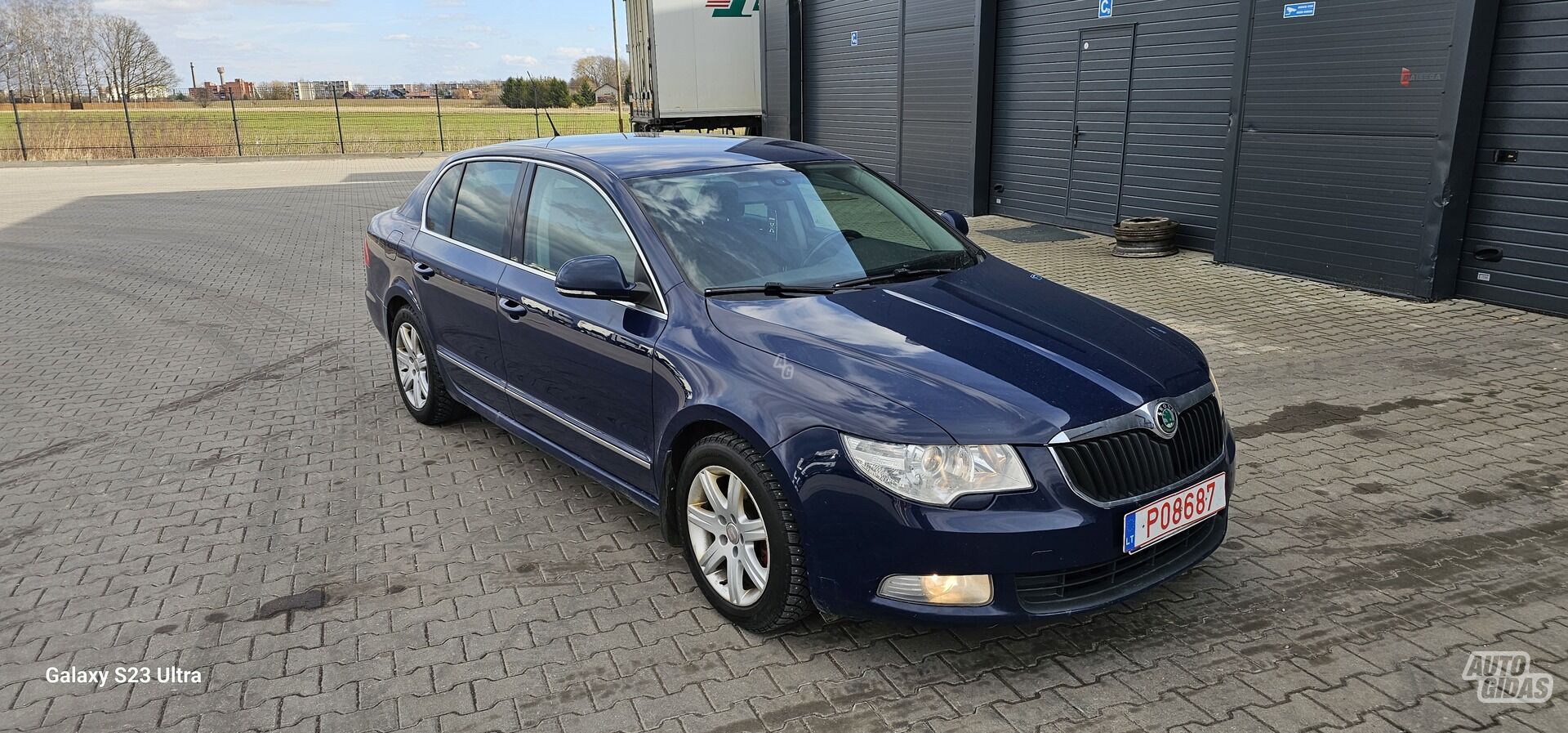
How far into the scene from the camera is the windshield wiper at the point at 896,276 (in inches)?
161

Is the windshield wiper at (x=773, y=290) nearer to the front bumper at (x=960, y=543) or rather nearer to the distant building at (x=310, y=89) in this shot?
the front bumper at (x=960, y=543)

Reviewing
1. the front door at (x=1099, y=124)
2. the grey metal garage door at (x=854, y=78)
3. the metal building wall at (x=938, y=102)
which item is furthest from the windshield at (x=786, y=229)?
the grey metal garage door at (x=854, y=78)

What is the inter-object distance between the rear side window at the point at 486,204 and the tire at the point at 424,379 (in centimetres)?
71

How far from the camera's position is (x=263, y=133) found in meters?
40.6

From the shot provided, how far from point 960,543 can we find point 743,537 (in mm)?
817

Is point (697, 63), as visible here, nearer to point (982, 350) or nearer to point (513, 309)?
point (513, 309)

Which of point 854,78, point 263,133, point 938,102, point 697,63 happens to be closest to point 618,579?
point 938,102

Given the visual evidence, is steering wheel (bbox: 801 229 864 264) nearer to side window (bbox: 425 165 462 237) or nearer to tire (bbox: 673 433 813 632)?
tire (bbox: 673 433 813 632)

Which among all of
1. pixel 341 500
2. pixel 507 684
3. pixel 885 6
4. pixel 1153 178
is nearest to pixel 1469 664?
pixel 507 684

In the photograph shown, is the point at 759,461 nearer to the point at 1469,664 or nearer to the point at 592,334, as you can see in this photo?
the point at 592,334

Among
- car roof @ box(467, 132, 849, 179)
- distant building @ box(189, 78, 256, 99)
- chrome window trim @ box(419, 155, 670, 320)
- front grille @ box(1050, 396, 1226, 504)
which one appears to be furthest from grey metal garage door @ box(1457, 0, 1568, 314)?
distant building @ box(189, 78, 256, 99)

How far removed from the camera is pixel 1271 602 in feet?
12.5

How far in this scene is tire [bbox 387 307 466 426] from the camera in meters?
5.73

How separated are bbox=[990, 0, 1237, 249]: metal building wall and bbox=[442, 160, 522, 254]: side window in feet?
25.4
